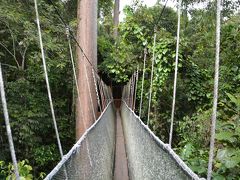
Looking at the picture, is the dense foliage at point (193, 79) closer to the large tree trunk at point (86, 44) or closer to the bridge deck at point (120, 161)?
the bridge deck at point (120, 161)

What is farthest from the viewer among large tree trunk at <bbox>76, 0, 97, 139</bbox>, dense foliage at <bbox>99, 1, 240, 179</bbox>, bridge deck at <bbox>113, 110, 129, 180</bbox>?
large tree trunk at <bbox>76, 0, 97, 139</bbox>

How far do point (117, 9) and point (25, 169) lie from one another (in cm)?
999

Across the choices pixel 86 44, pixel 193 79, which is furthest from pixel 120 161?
pixel 86 44

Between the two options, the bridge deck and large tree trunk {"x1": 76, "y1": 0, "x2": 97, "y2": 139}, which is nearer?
the bridge deck

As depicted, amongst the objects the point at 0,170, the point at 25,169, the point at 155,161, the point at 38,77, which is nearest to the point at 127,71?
the point at 38,77

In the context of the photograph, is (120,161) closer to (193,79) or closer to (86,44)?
(193,79)

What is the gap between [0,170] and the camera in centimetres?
400

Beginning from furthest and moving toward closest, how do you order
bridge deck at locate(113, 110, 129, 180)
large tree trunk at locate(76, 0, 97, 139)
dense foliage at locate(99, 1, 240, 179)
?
large tree trunk at locate(76, 0, 97, 139) < bridge deck at locate(113, 110, 129, 180) < dense foliage at locate(99, 1, 240, 179)

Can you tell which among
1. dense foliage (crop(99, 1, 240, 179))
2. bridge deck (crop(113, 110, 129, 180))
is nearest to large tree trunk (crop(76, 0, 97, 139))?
bridge deck (crop(113, 110, 129, 180))

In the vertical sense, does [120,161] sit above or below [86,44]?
below

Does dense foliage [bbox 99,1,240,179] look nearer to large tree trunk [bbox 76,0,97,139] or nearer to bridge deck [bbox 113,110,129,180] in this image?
bridge deck [bbox 113,110,129,180]

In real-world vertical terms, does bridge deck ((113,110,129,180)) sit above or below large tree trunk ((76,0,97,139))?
below

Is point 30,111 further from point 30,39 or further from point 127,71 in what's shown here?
point 127,71

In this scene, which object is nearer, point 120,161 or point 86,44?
point 120,161
